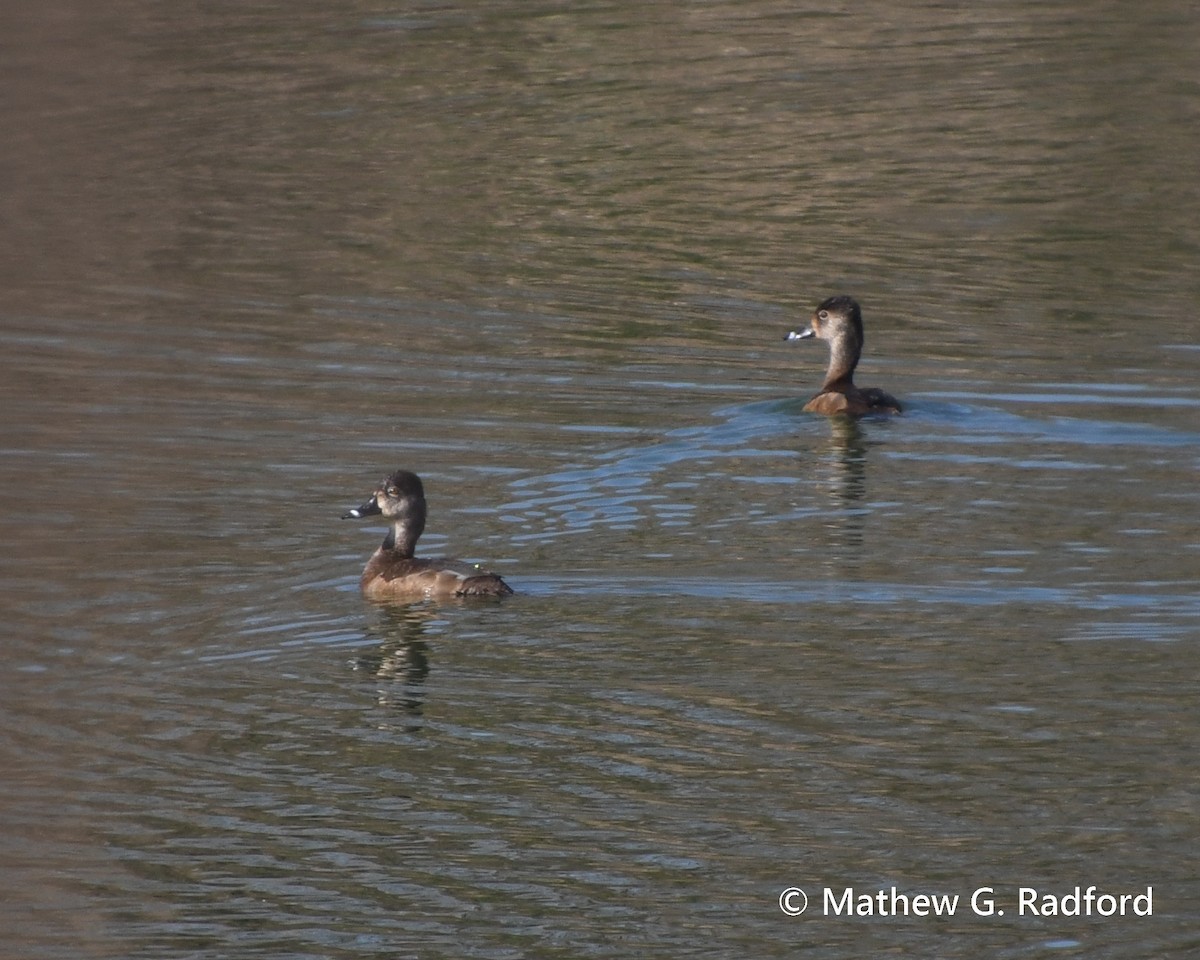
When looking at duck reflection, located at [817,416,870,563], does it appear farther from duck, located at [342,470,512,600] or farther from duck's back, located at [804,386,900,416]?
duck, located at [342,470,512,600]

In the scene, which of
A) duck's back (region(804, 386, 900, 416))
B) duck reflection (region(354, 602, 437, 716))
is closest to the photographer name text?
duck reflection (region(354, 602, 437, 716))

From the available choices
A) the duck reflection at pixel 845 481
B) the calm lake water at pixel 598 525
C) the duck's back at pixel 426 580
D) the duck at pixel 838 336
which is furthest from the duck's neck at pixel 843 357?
the duck's back at pixel 426 580

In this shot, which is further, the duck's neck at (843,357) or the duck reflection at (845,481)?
the duck's neck at (843,357)

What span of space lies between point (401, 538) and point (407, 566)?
1.45ft

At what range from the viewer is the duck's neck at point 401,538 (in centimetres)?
1341

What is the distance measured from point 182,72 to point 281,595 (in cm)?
2127

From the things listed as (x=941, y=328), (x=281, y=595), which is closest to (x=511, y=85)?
(x=941, y=328)

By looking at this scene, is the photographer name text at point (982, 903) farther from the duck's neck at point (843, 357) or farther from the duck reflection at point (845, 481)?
the duck's neck at point (843, 357)

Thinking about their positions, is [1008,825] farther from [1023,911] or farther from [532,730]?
[532,730]

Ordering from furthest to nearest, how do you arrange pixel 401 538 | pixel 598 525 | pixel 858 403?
pixel 858 403 < pixel 598 525 < pixel 401 538

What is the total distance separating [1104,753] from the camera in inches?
402

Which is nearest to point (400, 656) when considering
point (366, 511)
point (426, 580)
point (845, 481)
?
point (426, 580)

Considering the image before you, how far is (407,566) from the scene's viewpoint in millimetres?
13016

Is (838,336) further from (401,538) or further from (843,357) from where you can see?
(401,538)
